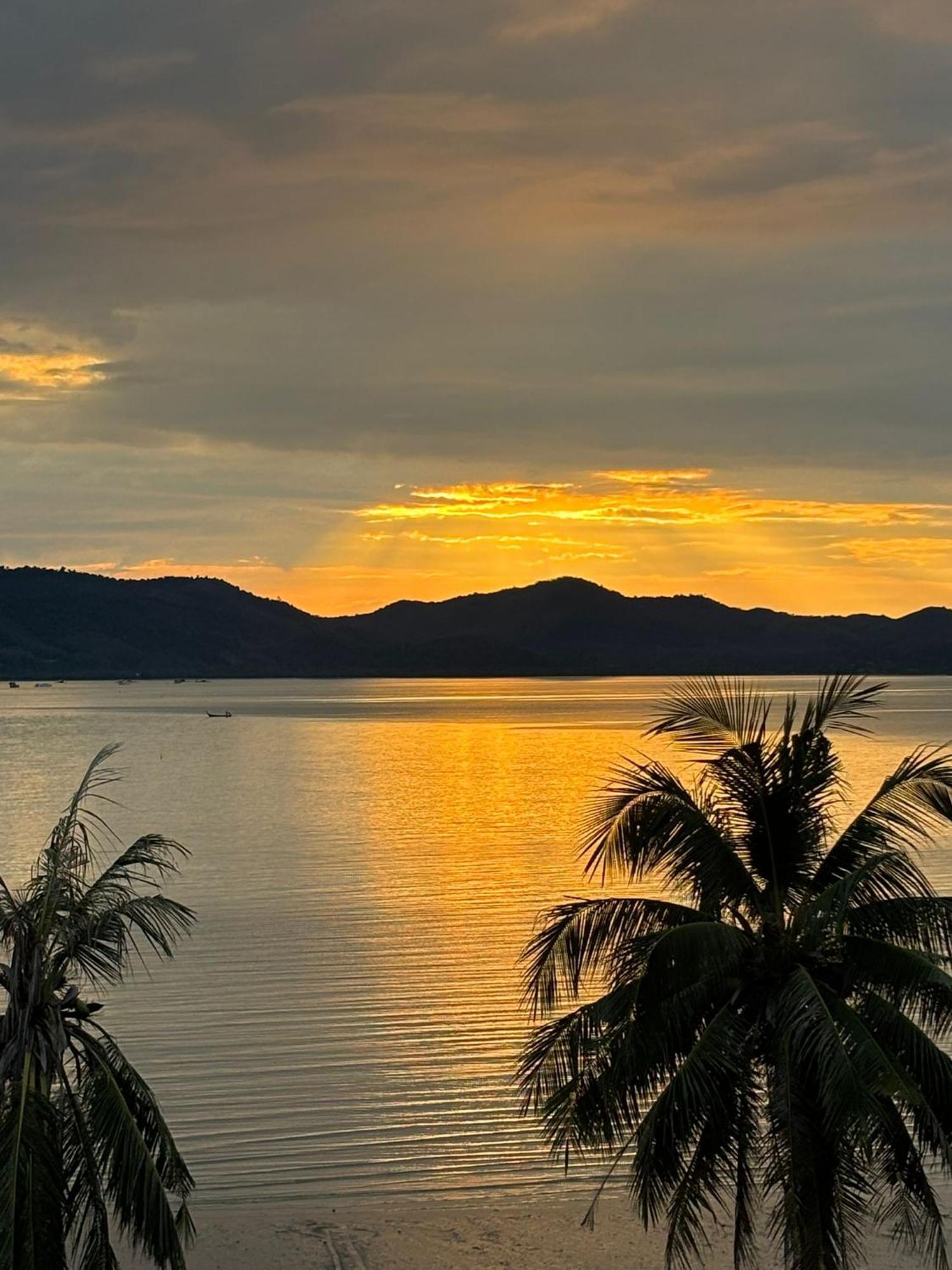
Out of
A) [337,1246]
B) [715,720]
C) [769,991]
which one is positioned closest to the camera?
[769,991]

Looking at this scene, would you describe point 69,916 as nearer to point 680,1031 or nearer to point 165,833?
point 680,1031

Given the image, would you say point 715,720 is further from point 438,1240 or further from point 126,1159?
point 438,1240

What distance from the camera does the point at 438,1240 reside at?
73.2 feet

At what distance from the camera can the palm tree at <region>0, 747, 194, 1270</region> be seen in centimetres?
1484

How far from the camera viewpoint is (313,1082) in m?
30.0

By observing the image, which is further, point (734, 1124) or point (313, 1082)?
point (313, 1082)

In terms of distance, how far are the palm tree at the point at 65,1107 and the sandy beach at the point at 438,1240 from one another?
4.68 meters

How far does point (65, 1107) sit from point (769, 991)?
7697mm

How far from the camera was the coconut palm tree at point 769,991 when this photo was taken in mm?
15156

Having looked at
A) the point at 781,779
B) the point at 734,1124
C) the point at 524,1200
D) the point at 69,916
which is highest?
the point at 781,779

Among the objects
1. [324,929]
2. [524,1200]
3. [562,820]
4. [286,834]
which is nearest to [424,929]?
[324,929]

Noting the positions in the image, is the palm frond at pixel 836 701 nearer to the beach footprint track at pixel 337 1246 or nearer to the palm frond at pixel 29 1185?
the palm frond at pixel 29 1185

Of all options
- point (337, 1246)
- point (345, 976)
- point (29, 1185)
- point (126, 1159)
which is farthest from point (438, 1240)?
point (345, 976)

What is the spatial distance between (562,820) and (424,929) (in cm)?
3632
